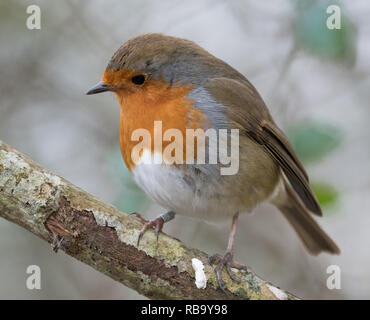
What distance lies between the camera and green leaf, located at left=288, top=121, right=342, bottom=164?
3.16m

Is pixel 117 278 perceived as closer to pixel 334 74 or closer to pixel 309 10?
pixel 309 10

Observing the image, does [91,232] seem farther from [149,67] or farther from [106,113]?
[106,113]

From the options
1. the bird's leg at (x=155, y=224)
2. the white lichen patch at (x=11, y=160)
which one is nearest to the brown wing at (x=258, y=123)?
the bird's leg at (x=155, y=224)

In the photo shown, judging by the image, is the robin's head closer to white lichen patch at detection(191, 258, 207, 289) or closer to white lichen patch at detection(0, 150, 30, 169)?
white lichen patch at detection(0, 150, 30, 169)

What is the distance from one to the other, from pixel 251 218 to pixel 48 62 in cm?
215

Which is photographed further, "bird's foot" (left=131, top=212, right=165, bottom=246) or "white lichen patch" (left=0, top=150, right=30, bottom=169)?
"bird's foot" (left=131, top=212, right=165, bottom=246)

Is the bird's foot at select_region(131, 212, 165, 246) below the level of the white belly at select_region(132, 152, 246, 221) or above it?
below

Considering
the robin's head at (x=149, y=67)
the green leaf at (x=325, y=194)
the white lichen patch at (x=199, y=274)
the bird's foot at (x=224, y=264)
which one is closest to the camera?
the white lichen patch at (x=199, y=274)

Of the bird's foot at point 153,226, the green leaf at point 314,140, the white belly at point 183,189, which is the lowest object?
the bird's foot at point 153,226

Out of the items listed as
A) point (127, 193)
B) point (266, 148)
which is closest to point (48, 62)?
point (127, 193)

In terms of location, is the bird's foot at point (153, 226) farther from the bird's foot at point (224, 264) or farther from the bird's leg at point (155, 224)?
the bird's foot at point (224, 264)

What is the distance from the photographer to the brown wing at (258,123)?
3.11 metres

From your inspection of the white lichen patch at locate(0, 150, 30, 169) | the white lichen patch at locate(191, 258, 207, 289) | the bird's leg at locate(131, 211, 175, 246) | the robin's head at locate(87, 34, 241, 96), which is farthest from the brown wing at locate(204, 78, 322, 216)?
the white lichen patch at locate(0, 150, 30, 169)

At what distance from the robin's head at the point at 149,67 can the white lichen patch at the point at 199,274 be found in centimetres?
96
